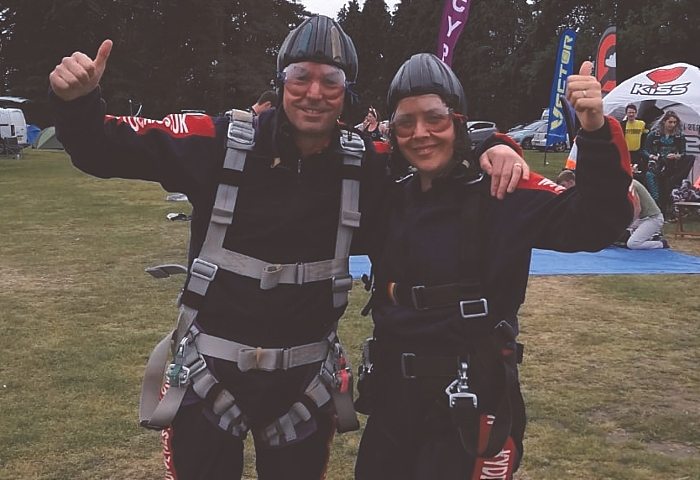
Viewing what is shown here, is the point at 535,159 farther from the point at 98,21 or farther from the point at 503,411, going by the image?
the point at 503,411

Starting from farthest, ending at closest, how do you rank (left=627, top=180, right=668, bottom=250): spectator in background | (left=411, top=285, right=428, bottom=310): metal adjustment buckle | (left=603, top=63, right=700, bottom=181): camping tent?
(left=603, top=63, right=700, bottom=181): camping tent
(left=627, top=180, right=668, bottom=250): spectator in background
(left=411, top=285, right=428, bottom=310): metal adjustment buckle

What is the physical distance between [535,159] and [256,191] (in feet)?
92.9

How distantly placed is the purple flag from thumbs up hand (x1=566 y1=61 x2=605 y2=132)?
1181 centimetres

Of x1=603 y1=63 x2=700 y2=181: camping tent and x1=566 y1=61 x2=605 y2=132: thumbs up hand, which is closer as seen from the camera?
x1=566 y1=61 x2=605 y2=132: thumbs up hand

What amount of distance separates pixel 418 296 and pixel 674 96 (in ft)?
48.9

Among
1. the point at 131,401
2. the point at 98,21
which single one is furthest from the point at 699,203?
the point at 98,21

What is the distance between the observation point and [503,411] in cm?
230

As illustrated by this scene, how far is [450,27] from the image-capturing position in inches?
538

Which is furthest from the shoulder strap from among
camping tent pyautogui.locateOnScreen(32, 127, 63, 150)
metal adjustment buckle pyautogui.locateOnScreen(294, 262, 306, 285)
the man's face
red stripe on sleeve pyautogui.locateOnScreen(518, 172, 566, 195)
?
camping tent pyautogui.locateOnScreen(32, 127, 63, 150)

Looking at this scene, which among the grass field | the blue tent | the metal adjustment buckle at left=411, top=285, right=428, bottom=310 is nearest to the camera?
the metal adjustment buckle at left=411, top=285, right=428, bottom=310

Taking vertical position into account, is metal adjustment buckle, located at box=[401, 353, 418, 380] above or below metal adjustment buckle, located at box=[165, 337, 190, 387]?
above

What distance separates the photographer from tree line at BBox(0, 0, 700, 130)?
35.2m

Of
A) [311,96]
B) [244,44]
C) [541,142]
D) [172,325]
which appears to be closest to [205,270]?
[311,96]

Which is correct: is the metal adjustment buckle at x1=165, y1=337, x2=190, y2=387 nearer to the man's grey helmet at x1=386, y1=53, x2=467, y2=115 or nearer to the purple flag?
the man's grey helmet at x1=386, y1=53, x2=467, y2=115
